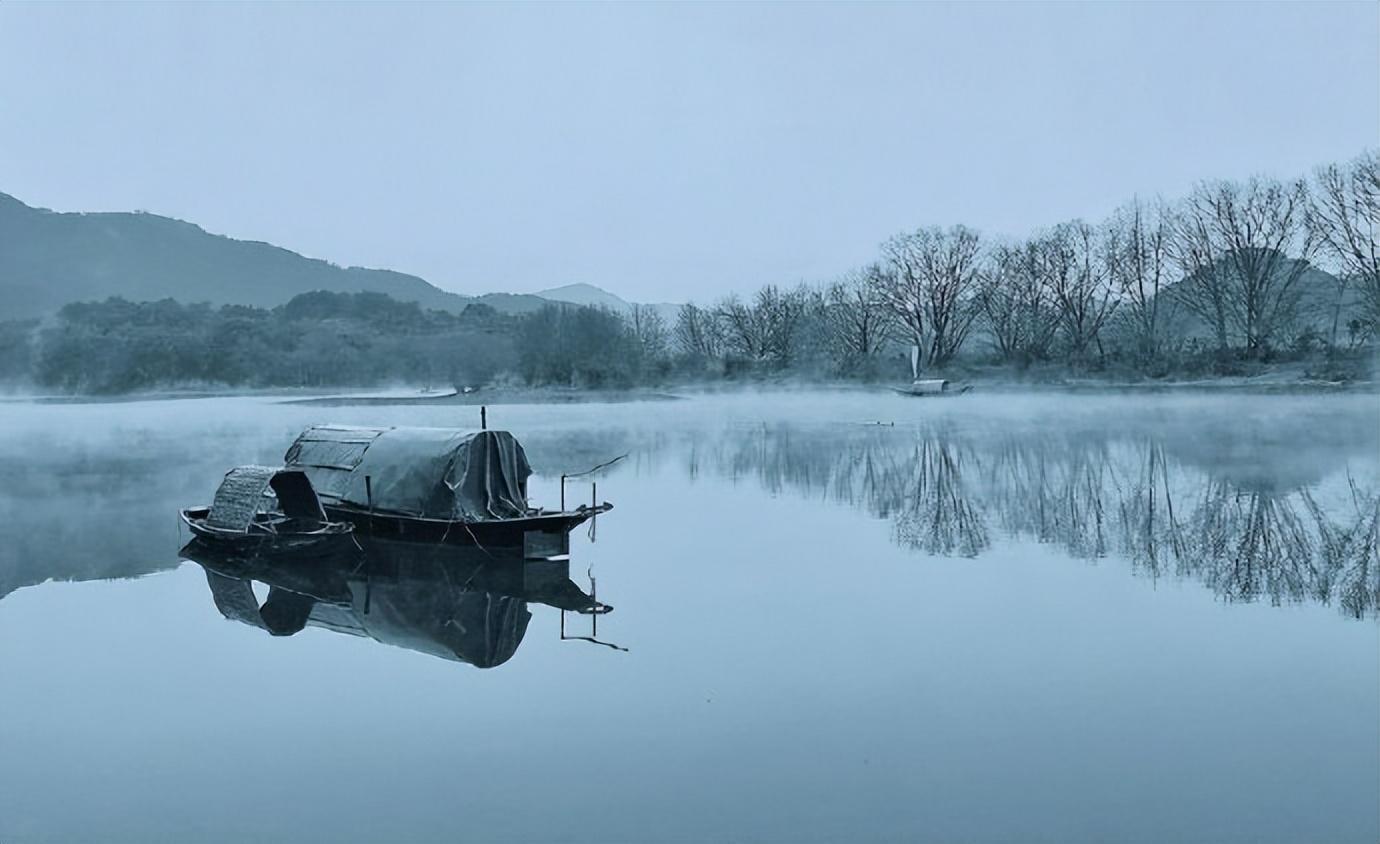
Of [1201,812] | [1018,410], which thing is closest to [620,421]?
[1018,410]

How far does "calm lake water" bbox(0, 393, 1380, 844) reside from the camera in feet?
24.3

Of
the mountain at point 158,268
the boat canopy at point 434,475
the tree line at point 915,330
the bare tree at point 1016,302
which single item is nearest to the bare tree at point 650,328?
the tree line at point 915,330

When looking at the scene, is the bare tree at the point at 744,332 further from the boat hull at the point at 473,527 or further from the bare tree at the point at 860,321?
the boat hull at the point at 473,527

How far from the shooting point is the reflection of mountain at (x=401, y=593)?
40.1ft

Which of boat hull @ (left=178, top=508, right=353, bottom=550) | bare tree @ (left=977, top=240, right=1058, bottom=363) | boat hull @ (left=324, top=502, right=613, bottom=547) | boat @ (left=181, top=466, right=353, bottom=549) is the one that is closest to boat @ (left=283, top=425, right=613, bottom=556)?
boat hull @ (left=324, top=502, right=613, bottom=547)

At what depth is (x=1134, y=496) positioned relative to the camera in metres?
20.7

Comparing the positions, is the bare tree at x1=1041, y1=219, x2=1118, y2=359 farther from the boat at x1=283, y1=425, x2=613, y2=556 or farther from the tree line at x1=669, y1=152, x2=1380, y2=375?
the boat at x1=283, y1=425, x2=613, y2=556

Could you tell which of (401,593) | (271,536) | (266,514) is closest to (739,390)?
(266,514)

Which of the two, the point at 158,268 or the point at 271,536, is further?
the point at 158,268

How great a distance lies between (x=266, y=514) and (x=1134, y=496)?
622 inches

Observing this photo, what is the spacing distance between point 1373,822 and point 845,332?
247 feet

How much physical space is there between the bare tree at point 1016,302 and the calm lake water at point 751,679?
5176cm

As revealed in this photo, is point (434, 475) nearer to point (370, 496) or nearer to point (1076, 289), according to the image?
point (370, 496)

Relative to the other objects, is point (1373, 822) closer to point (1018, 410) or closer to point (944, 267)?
point (1018, 410)
